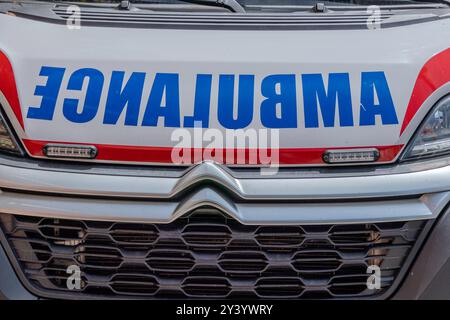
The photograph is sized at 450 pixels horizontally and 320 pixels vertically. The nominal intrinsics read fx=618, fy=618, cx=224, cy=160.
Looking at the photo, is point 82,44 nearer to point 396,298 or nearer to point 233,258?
point 233,258

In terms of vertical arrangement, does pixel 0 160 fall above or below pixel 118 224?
above

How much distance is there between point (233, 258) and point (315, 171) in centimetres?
45

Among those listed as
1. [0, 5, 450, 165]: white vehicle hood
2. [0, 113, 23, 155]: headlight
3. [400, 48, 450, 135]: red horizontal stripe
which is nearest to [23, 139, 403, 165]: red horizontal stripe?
[0, 5, 450, 165]: white vehicle hood

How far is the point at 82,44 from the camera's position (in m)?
2.49

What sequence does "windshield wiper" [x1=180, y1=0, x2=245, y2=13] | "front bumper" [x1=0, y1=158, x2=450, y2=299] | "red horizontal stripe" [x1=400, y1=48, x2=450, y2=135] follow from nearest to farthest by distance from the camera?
"front bumper" [x1=0, y1=158, x2=450, y2=299], "red horizontal stripe" [x1=400, y1=48, x2=450, y2=135], "windshield wiper" [x1=180, y1=0, x2=245, y2=13]

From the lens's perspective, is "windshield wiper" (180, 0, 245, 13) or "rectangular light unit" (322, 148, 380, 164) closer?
"rectangular light unit" (322, 148, 380, 164)

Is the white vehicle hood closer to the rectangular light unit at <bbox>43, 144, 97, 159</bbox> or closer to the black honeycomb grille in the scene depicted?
the rectangular light unit at <bbox>43, 144, 97, 159</bbox>

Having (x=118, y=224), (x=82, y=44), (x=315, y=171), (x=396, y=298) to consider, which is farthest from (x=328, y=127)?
(x=82, y=44)

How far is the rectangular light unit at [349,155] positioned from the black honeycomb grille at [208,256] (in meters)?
0.24

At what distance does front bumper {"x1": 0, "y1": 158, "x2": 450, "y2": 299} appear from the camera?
2221mm

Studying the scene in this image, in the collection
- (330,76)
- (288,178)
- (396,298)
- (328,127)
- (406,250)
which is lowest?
(396,298)

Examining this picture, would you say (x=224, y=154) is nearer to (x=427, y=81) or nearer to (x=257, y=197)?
(x=257, y=197)

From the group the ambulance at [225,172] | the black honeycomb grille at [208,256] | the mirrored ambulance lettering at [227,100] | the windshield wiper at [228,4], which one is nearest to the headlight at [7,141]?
the ambulance at [225,172]

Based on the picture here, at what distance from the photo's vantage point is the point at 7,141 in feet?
7.78
